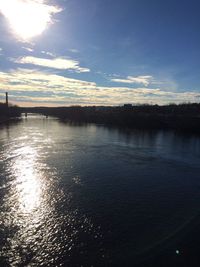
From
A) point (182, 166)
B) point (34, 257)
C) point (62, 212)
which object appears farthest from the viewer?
point (182, 166)

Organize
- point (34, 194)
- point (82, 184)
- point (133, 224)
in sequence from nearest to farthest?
point (133, 224) → point (34, 194) → point (82, 184)

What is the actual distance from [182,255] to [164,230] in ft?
6.47

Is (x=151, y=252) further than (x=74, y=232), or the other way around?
(x=74, y=232)

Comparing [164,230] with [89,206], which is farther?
[89,206]

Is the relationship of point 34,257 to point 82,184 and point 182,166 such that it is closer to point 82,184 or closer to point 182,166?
point 82,184

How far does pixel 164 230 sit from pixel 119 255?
10.2 ft

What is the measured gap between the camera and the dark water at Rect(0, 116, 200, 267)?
32.3 feet

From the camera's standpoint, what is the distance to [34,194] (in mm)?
15898

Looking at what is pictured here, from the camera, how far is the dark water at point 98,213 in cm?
984

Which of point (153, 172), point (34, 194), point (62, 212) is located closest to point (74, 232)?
point (62, 212)

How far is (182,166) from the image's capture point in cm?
2425

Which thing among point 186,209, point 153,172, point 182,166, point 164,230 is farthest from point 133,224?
point 182,166

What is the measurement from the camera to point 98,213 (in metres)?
13.2

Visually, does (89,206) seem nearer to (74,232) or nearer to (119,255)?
(74,232)
